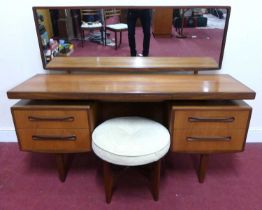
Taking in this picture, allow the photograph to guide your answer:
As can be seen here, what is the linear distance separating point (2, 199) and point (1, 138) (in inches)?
26.7

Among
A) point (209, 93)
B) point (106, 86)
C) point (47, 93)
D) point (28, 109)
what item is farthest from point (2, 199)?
point (209, 93)

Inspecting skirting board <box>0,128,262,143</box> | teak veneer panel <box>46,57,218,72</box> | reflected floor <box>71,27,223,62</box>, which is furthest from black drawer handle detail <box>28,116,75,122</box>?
skirting board <box>0,128,262,143</box>

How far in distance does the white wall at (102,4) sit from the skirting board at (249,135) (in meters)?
0.18

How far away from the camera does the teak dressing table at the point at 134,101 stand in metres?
1.17

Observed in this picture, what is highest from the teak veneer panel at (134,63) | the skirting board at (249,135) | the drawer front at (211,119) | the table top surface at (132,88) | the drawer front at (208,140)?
the teak veneer panel at (134,63)

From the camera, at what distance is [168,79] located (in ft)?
4.47

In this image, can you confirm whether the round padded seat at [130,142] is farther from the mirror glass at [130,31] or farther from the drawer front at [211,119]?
the mirror glass at [130,31]

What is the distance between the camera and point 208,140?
1.25m

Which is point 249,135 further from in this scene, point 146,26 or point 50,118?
point 50,118

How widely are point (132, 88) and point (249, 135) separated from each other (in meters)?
1.20

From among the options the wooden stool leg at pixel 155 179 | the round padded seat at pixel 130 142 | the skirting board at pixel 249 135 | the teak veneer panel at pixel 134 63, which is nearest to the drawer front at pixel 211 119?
the round padded seat at pixel 130 142

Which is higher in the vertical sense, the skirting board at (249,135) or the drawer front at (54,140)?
the drawer front at (54,140)

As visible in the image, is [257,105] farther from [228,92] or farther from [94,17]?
[94,17]

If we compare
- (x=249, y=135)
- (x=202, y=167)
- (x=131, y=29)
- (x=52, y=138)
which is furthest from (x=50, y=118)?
(x=249, y=135)
